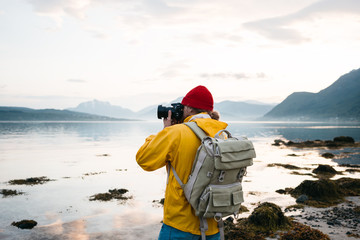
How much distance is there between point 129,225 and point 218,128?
660 cm

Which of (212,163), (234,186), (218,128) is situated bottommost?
(234,186)

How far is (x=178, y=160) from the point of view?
299 centimetres

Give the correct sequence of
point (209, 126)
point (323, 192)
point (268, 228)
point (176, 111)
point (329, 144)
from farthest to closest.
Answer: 1. point (329, 144)
2. point (323, 192)
3. point (268, 228)
4. point (176, 111)
5. point (209, 126)

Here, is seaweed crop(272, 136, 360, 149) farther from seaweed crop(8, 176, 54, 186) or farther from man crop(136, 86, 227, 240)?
man crop(136, 86, 227, 240)

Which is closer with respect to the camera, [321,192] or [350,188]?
[321,192]

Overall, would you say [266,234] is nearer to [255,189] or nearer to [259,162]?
[255,189]

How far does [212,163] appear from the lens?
2898 millimetres

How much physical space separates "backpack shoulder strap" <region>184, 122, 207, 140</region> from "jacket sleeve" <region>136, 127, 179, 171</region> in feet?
0.60

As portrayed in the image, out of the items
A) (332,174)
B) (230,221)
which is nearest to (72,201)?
(230,221)

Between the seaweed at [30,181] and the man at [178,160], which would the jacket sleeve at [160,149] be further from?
the seaweed at [30,181]

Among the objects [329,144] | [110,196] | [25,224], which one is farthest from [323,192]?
[329,144]

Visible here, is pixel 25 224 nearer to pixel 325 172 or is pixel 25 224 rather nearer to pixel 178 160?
pixel 178 160

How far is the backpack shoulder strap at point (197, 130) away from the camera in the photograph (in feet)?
9.69

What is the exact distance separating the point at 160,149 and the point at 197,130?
0.43m
